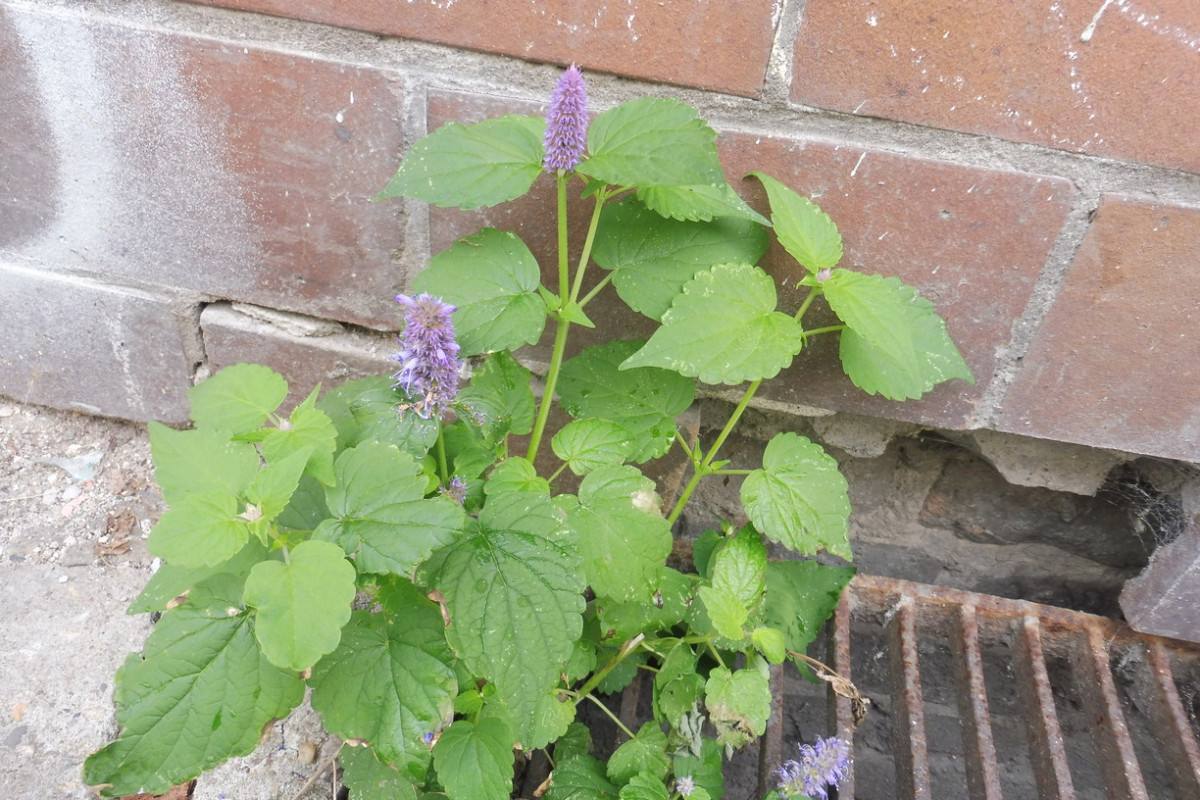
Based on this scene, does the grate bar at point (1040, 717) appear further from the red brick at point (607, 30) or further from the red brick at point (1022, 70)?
the red brick at point (607, 30)

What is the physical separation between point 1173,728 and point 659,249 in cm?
115

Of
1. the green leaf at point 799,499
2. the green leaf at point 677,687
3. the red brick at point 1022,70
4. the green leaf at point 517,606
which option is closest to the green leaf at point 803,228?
the red brick at point 1022,70

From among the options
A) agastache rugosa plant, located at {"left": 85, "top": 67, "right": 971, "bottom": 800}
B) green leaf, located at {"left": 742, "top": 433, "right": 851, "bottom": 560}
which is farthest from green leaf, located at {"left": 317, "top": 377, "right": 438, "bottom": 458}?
green leaf, located at {"left": 742, "top": 433, "right": 851, "bottom": 560}

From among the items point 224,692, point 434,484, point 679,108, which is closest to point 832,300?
point 679,108

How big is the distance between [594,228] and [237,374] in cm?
50

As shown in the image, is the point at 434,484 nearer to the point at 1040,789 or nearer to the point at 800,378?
the point at 800,378

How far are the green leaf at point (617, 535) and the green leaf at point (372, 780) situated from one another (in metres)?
0.36

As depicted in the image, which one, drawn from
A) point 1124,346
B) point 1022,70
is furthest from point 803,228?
point 1124,346

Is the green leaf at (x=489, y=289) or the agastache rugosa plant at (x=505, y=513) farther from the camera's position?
the green leaf at (x=489, y=289)

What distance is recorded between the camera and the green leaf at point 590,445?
1088mm

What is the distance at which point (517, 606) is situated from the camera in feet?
2.96

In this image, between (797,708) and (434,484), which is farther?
(797,708)

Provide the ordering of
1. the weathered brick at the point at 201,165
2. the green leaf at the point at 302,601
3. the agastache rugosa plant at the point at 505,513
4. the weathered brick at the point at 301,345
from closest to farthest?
the green leaf at the point at 302,601 < the agastache rugosa plant at the point at 505,513 < the weathered brick at the point at 201,165 < the weathered brick at the point at 301,345

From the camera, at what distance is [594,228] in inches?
41.4
